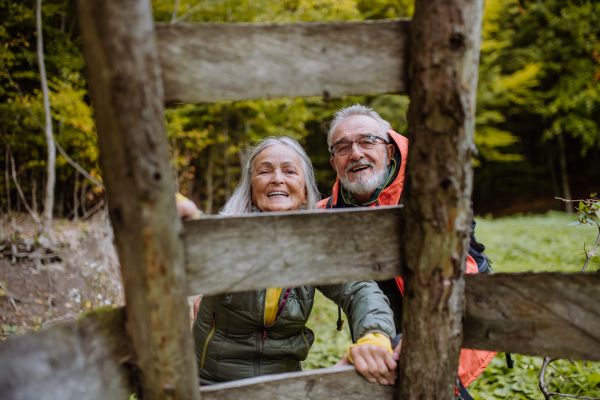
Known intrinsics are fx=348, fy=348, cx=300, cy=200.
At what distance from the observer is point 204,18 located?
8.54 metres

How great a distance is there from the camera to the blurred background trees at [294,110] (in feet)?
20.9

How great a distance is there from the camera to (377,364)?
1.23 meters

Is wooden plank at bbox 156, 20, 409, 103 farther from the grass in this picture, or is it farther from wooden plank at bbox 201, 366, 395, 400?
the grass

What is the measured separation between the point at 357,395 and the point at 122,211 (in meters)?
0.99

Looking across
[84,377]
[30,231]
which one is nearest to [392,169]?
[84,377]

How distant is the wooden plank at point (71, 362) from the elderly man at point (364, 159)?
182 centimetres

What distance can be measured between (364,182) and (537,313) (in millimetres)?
1622

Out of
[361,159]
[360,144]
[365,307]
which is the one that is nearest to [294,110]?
[360,144]

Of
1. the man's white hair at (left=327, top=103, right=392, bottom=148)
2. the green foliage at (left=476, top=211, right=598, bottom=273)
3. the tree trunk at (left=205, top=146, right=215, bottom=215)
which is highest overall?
the man's white hair at (left=327, top=103, right=392, bottom=148)

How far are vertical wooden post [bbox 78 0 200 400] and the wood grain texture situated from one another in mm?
981

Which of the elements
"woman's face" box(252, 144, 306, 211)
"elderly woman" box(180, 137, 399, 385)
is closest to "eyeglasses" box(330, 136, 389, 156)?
"woman's face" box(252, 144, 306, 211)

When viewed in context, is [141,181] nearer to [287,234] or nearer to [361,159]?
[287,234]

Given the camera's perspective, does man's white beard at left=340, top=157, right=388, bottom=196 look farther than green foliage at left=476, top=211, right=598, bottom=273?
No

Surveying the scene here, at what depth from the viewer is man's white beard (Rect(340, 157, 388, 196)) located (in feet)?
8.72
